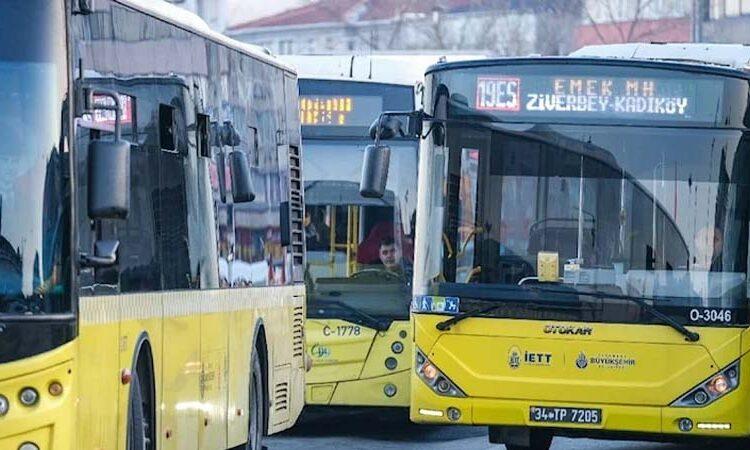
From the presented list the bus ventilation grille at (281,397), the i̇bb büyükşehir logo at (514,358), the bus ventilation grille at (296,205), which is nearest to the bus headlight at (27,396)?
the i̇bb büyükşehir logo at (514,358)

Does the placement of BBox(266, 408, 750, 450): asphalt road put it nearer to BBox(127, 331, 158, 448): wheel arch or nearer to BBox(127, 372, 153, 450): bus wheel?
BBox(127, 331, 158, 448): wheel arch

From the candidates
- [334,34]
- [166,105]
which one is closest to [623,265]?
[166,105]

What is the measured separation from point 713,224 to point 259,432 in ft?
11.5

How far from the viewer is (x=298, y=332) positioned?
1684 centimetres

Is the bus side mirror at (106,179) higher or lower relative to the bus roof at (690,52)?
lower

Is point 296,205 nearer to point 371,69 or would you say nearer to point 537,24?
point 371,69

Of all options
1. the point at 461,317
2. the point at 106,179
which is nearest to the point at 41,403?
the point at 106,179

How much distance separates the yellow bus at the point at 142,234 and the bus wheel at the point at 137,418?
2cm

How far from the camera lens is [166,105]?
11695mm

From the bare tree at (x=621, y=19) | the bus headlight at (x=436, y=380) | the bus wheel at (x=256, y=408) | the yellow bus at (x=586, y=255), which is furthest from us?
the bare tree at (x=621, y=19)

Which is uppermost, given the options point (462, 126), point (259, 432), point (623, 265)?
point (462, 126)

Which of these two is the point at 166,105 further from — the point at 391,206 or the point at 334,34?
the point at 334,34

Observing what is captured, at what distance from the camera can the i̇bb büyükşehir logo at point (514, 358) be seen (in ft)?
47.8

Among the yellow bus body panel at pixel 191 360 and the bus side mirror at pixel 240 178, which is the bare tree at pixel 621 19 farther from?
the bus side mirror at pixel 240 178
